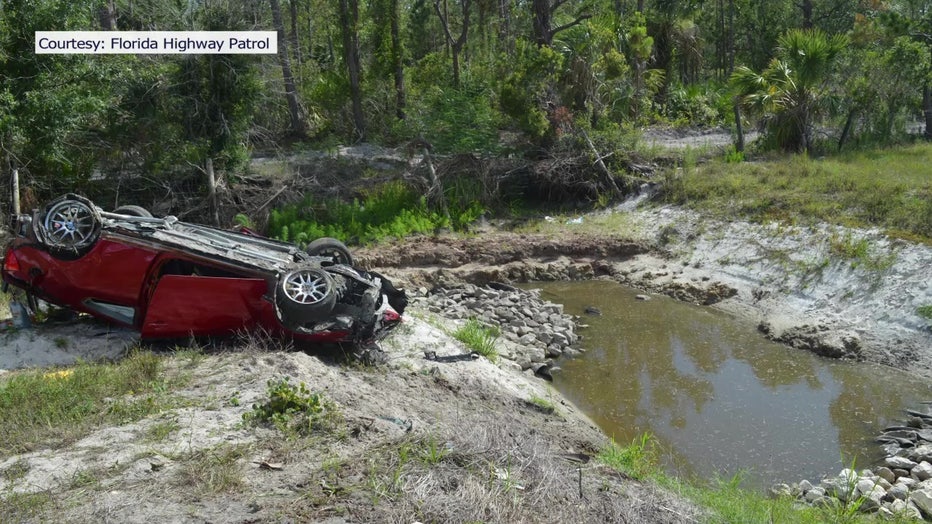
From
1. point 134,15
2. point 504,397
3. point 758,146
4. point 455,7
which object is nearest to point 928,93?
point 758,146

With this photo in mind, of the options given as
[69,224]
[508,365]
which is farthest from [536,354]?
[69,224]

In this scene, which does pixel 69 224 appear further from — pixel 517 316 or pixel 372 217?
pixel 372 217

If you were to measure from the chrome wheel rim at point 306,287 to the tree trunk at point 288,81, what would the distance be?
1274cm

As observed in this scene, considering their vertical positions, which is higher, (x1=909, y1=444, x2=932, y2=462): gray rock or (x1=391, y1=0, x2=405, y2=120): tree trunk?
(x1=391, y1=0, x2=405, y2=120): tree trunk

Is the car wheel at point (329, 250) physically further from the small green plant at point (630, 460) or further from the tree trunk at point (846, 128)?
the tree trunk at point (846, 128)

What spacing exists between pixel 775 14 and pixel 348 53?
76.5 ft

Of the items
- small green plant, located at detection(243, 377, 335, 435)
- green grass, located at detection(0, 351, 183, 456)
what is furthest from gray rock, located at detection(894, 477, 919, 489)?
green grass, located at detection(0, 351, 183, 456)

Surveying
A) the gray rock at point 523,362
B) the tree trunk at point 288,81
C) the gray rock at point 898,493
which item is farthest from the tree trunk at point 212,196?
the gray rock at point 898,493

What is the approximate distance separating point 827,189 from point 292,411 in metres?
13.3

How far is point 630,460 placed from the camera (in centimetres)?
780

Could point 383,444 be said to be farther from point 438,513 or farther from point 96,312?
point 96,312

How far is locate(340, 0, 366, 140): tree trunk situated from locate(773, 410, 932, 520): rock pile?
62.8 ft

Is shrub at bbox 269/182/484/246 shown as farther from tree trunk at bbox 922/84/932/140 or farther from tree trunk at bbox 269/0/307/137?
tree trunk at bbox 922/84/932/140

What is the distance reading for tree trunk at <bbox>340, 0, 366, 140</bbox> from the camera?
24609 mm
